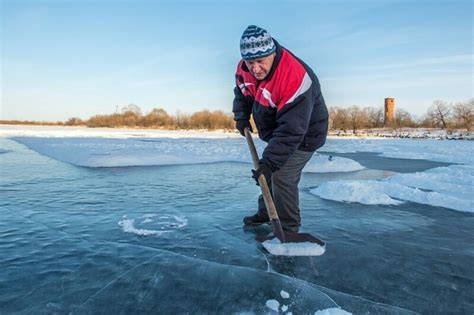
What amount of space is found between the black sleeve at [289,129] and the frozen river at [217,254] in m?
0.73

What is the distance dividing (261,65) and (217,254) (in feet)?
4.61

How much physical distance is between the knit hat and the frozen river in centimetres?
144

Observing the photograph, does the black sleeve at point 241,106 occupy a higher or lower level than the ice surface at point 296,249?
higher

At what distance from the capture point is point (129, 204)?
13.5ft

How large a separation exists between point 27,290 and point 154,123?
2427 inches

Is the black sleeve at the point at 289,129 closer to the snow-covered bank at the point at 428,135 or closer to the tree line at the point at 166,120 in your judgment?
the snow-covered bank at the point at 428,135

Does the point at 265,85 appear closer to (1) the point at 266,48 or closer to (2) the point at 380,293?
(1) the point at 266,48

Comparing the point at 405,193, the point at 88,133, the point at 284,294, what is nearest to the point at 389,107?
the point at 88,133

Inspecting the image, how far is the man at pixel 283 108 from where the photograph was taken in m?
2.52

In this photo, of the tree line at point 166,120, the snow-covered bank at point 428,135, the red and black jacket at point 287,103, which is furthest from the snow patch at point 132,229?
the tree line at point 166,120

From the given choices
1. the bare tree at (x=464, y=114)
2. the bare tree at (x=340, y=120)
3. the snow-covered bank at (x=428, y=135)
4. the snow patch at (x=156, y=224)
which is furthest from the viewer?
the bare tree at (x=340, y=120)

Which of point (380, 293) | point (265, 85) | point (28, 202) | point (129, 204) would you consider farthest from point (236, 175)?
point (380, 293)

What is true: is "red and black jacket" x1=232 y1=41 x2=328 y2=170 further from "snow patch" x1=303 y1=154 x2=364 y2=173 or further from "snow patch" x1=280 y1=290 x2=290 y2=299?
"snow patch" x1=303 y1=154 x2=364 y2=173

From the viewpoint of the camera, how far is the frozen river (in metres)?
1.93
